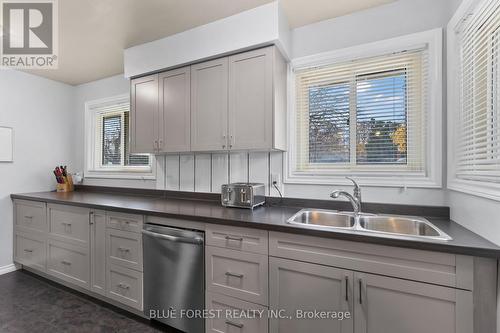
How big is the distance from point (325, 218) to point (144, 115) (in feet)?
6.42

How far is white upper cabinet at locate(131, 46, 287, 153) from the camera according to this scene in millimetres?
1832

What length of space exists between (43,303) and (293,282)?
2394 millimetres

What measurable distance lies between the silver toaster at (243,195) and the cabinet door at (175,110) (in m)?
0.55

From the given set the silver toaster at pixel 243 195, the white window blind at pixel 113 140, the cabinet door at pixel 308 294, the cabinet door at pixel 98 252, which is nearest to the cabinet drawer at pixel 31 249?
the cabinet door at pixel 98 252

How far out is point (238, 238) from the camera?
1.54m

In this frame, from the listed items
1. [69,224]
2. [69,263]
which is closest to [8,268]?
[69,263]

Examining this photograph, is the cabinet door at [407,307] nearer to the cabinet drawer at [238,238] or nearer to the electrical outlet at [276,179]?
the cabinet drawer at [238,238]

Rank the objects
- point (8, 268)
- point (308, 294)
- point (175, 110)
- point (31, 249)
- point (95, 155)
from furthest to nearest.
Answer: point (95, 155) → point (8, 268) → point (31, 249) → point (175, 110) → point (308, 294)

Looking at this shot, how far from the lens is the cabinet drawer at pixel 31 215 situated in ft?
8.42

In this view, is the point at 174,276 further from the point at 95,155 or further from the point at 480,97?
the point at 95,155

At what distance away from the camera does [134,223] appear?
1.94 meters

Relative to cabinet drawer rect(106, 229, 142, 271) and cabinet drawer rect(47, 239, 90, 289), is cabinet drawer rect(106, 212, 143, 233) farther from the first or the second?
cabinet drawer rect(47, 239, 90, 289)

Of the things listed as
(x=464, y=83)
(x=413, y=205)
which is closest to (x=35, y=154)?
(x=413, y=205)

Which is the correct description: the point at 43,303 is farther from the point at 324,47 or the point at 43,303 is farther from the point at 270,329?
the point at 324,47
